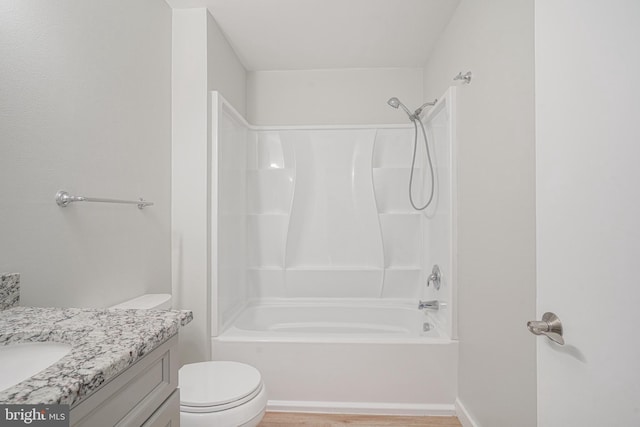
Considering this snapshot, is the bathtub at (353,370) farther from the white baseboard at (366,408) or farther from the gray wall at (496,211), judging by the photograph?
the gray wall at (496,211)

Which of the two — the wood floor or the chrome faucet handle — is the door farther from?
the chrome faucet handle

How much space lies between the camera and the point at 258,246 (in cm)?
293

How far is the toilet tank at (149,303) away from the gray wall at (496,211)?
1.60 metres

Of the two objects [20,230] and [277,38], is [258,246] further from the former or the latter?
[20,230]

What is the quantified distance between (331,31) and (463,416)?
2.62 m

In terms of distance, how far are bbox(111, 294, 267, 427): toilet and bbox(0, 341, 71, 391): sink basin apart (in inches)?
25.9

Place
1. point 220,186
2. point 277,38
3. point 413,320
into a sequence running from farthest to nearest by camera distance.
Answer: point 413,320 → point 277,38 → point 220,186

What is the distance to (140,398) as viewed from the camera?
77cm

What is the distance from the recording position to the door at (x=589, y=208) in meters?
0.56

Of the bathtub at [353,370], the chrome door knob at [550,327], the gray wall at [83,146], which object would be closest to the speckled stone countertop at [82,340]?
the gray wall at [83,146]

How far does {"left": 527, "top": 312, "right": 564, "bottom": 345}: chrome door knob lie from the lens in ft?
2.40

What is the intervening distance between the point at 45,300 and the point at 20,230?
0.27 metres

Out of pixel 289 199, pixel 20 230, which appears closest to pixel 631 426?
pixel 20 230

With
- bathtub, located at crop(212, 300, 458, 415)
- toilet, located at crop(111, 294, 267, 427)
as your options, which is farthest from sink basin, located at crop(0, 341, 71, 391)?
bathtub, located at crop(212, 300, 458, 415)
